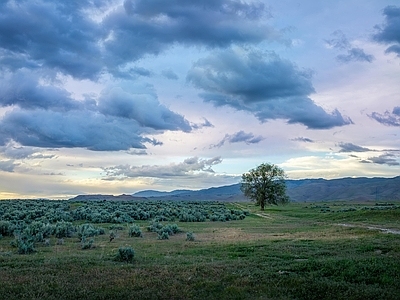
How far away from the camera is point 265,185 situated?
9331cm

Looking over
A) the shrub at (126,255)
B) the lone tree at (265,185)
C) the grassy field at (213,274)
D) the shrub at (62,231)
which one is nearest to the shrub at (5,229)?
the shrub at (62,231)

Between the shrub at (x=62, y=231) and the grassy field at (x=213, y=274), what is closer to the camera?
the grassy field at (x=213, y=274)

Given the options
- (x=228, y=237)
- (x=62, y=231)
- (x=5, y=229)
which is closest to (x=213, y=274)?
(x=228, y=237)

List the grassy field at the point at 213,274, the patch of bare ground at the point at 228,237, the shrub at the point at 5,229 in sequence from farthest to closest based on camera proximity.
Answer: the shrub at the point at 5,229
the patch of bare ground at the point at 228,237
the grassy field at the point at 213,274

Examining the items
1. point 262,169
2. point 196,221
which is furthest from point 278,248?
point 262,169

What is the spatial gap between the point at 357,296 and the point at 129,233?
72.5ft

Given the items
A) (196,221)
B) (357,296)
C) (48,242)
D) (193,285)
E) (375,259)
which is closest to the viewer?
(357,296)

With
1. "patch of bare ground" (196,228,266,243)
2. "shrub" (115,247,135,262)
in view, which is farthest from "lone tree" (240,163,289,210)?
"shrub" (115,247,135,262)

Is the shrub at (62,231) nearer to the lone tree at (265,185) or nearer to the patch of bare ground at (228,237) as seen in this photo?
the patch of bare ground at (228,237)

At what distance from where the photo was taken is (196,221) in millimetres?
50688

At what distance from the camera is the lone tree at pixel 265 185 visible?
9225 cm

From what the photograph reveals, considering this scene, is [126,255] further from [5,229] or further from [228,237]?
[5,229]

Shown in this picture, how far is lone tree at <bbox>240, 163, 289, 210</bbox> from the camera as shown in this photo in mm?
92250

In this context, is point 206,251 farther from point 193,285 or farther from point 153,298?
point 153,298
